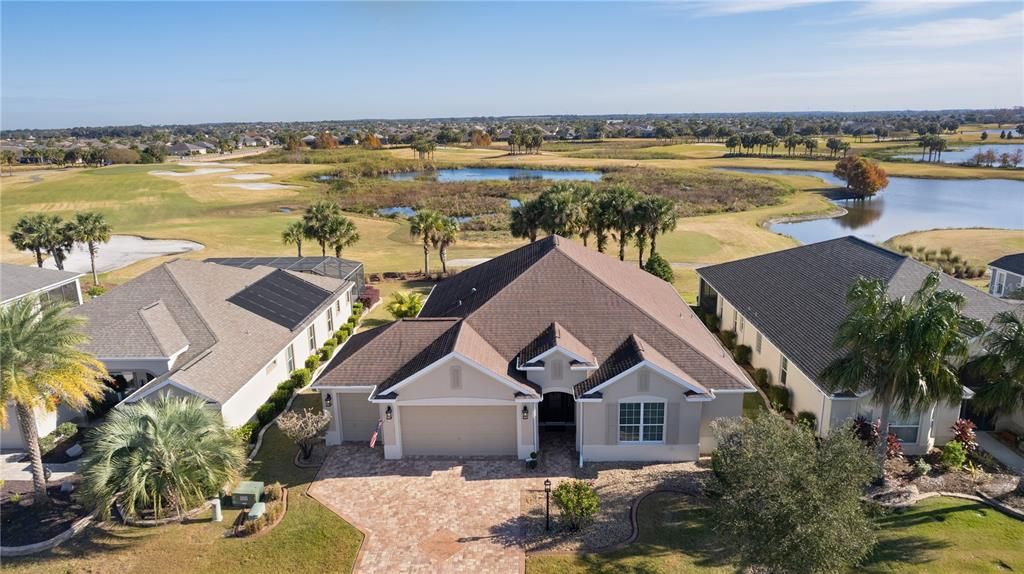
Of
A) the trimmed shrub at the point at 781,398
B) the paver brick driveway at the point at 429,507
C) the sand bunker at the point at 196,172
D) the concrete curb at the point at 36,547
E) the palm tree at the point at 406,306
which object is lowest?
the paver brick driveway at the point at 429,507

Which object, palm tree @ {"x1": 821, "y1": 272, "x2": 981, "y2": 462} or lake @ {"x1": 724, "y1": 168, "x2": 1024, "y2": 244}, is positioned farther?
lake @ {"x1": 724, "y1": 168, "x2": 1024, "y2": 244}

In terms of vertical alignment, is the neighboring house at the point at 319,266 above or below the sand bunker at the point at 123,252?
above

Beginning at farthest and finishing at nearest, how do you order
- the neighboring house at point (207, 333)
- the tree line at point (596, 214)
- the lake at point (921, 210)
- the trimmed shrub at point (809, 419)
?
the lake at point (921, 210) < the tree line at point (596, 214) < the neighboring house at point (207, 333) < the trimmed shrub at point (809, 419)

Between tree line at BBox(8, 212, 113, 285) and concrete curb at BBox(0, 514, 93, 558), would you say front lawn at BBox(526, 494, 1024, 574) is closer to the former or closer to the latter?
concrete curb at BBox(0, 514, 93, 558)

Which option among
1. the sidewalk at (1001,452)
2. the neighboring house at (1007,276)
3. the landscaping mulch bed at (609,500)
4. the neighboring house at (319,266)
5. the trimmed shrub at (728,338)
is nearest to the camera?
the landscaping mulch bed at (609,500)

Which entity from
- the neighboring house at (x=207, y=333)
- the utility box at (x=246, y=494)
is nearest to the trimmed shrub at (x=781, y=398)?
the utility box at (x=246, y=494)

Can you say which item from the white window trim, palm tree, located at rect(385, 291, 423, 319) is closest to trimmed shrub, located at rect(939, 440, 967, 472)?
the white window trim

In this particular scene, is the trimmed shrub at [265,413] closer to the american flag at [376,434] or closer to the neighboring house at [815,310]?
the american flag at [376,434]

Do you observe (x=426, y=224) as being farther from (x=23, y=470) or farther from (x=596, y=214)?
(x=23, y=470)
